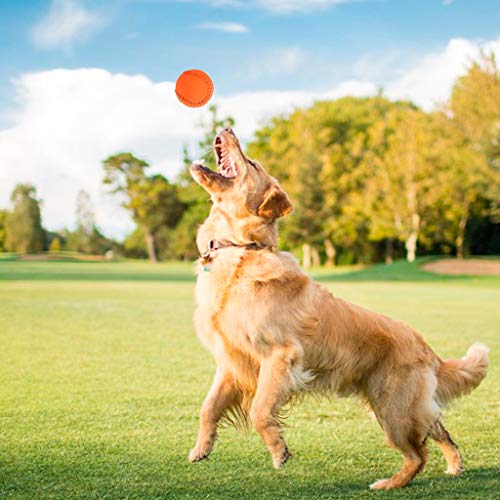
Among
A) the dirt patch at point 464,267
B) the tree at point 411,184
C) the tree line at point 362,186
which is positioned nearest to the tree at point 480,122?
the tree line at point 362,186

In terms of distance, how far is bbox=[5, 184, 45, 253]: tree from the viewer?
55.2m

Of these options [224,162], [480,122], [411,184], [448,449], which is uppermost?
[480,122]

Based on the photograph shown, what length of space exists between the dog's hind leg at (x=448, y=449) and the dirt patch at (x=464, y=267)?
28.1 meters

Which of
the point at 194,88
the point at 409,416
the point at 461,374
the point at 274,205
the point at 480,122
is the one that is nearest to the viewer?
the point at 409,416

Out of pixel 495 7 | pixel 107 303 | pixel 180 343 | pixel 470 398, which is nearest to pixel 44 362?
pixel 180 343

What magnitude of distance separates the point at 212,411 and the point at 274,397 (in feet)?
1.69

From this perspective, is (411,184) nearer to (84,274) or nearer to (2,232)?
(84,274)

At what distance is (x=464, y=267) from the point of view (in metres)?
31.4

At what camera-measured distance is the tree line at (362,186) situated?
113 feet

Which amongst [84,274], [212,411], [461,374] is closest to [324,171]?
[84,274]

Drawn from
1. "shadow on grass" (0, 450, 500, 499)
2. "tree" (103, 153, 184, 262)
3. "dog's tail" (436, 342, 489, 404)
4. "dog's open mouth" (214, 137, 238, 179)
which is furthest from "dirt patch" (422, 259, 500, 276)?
"tree" (103, 153, 184, 262)

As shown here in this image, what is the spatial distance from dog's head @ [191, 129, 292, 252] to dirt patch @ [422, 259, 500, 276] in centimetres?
2827

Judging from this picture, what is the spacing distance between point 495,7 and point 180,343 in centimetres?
2912

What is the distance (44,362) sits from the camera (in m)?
7.16
